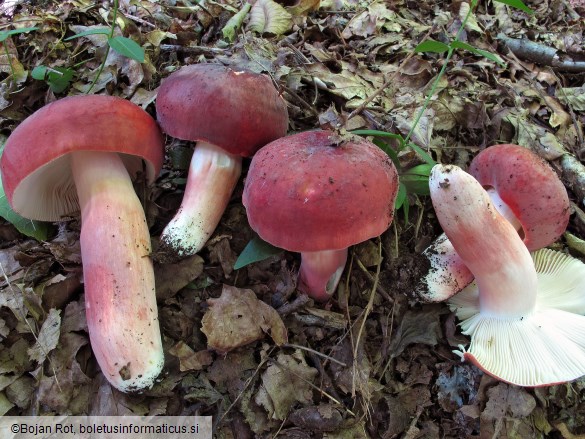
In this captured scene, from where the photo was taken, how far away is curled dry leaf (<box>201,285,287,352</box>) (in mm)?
2027

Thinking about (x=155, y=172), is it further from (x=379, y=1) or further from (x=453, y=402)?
(x=379, y=1)

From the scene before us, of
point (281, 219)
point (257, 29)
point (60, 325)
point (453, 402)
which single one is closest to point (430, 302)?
point (453, 402)

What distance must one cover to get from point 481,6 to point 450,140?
7.41ft

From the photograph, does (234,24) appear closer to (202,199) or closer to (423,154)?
(202,199)

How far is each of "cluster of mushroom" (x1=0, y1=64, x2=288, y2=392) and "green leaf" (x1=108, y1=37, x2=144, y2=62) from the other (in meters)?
0.21

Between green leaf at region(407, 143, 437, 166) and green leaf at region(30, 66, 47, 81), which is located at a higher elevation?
green leaf at region(30, 66, 47, 81)

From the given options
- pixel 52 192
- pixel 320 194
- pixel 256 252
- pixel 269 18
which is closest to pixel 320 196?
pixel 320 194

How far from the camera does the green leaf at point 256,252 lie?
6.82 feet

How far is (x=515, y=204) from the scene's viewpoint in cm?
198

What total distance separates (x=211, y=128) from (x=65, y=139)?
2.14 feet

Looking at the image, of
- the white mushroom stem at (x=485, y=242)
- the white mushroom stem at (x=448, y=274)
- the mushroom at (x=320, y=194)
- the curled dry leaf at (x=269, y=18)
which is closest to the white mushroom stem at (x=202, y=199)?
the mushroom at (x=320, y=194)

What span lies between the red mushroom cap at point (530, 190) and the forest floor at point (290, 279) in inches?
20.0

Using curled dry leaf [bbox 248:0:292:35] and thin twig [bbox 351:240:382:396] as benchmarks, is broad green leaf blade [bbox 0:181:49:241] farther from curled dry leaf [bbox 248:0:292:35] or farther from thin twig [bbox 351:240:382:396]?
curled dry leaf [bbox 248:0:292:35]

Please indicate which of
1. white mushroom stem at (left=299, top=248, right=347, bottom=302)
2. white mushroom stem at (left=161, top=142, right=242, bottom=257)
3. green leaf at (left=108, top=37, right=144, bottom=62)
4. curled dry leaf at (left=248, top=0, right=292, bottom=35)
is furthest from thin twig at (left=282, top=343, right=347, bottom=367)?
curled dry leaf at (left=248, top=0, right=292, bottom=35)
